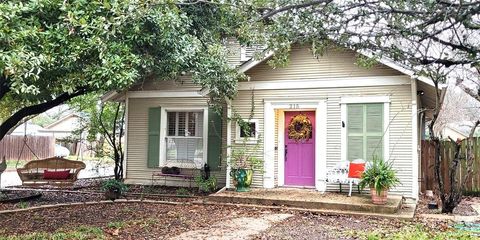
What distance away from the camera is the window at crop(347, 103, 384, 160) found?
949 cm

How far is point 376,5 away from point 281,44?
2.08m

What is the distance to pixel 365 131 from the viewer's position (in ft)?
31.5

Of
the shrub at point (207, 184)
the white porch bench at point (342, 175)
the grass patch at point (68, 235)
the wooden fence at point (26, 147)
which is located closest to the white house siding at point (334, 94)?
the white porch bench at point (342, 175)

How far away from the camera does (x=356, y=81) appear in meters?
→ 9.73

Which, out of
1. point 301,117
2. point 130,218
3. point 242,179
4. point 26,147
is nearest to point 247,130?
point 242,179

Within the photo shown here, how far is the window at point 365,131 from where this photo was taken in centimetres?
949

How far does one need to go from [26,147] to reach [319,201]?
2284 centimetres

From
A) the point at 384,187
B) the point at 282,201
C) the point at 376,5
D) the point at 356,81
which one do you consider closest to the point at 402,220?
the point at 384,187

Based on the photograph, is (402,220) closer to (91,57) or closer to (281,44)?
(281,44)

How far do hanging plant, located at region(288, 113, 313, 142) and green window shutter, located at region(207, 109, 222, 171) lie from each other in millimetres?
2273

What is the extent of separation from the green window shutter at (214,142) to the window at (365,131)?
3803mm

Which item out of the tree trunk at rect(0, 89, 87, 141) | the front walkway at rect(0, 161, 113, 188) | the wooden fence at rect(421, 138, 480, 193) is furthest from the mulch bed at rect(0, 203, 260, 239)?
the front walkway at rect(0, 161, 113, 188)

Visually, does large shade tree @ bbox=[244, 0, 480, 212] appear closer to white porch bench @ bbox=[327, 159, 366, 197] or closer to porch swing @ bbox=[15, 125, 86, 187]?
white porch bench @ bbox=[327, 159, 366, 197]

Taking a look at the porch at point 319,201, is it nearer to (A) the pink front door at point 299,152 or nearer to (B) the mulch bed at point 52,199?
(A) the pink front door at point 299,152
